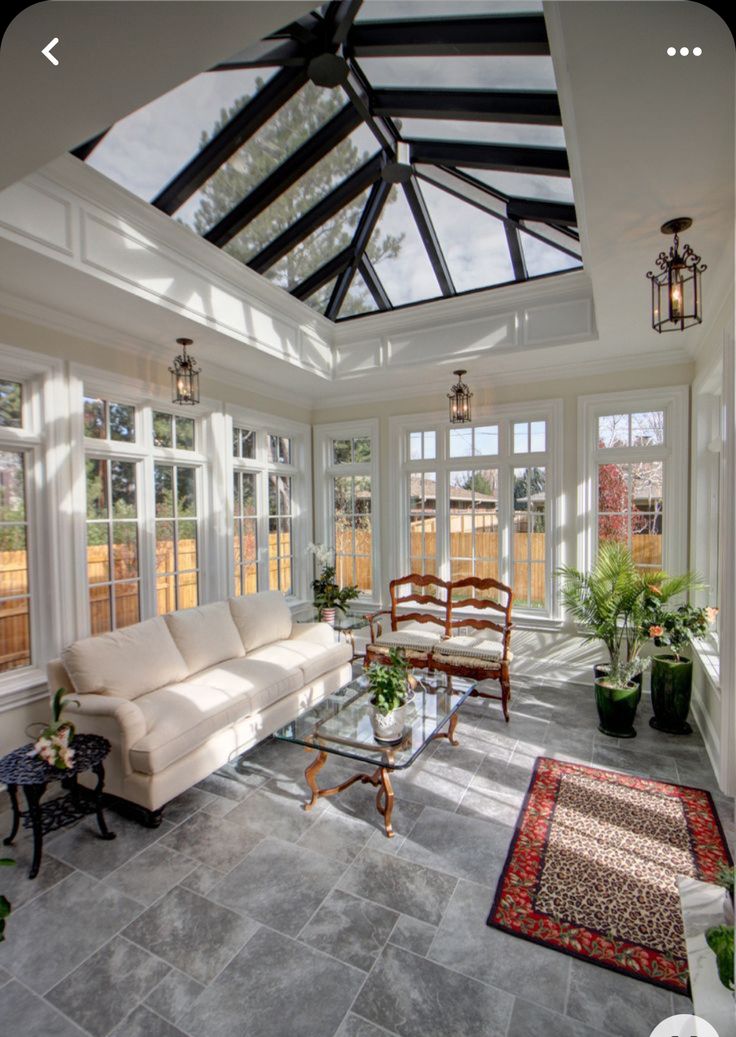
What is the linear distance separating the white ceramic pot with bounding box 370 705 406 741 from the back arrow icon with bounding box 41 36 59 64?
9.24 ft

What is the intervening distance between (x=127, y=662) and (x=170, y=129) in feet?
9.84

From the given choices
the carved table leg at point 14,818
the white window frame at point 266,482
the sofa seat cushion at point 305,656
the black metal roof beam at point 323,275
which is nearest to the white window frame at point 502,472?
the white window frame at point 266,482

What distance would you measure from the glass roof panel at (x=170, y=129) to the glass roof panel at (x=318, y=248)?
3.78 feet

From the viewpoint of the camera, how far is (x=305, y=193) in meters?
3.60

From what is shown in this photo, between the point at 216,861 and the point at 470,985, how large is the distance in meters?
Answer: 1.24

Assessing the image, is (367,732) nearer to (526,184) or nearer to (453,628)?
(453,628)

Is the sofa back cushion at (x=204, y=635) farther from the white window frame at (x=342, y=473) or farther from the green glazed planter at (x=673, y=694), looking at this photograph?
the green glazed planter at (x=673, y=694)

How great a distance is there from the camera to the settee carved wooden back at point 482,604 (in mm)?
4520

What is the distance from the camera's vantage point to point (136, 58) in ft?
4.60

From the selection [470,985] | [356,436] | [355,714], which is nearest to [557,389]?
[356,436]

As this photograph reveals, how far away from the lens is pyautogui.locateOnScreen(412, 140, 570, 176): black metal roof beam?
2.96 metres

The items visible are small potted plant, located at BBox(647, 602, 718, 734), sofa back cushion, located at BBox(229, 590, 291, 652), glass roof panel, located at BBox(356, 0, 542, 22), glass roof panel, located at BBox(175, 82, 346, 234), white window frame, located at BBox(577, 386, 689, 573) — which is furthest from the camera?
white window frame, located at BBox(577, 386, 689, 573)

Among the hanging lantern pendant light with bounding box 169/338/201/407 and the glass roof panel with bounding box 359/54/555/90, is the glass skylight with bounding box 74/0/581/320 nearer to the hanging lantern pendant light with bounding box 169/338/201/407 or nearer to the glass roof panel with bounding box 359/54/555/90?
the glass roof panel with bounding box 359/54/555/90

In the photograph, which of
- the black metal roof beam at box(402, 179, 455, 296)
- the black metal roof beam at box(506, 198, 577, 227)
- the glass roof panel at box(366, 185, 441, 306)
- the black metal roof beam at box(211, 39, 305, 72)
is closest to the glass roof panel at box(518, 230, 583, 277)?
the black metal roof beam at box(506, 198, 577, 227)
